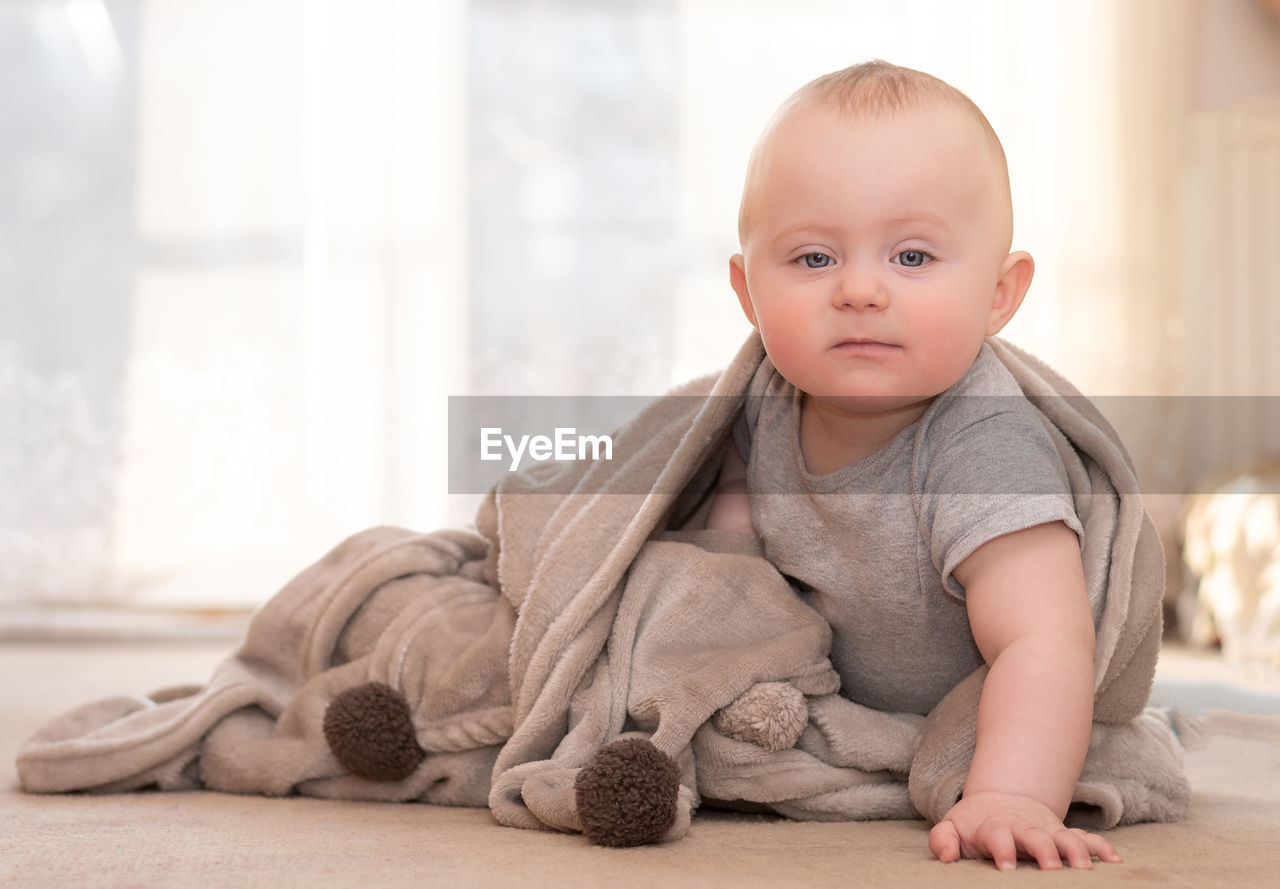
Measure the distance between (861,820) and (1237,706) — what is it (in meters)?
0.39

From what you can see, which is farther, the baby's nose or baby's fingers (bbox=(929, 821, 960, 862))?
the baby's nose

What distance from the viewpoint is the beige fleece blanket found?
2.93 ft

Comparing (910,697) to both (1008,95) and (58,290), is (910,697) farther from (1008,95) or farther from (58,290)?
(58,290)

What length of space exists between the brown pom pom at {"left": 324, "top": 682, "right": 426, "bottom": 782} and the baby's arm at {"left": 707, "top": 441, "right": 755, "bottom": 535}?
0.31 m

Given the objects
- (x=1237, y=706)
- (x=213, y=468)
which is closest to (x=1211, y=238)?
(x=1237, y=706)

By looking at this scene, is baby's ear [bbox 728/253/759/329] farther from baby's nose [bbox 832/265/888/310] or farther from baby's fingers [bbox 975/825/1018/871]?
baby's fingers [bbox 975/825/1018/871]

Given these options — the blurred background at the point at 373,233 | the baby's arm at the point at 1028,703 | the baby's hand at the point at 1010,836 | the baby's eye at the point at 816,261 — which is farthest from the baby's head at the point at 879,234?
the blurred background at the point at 373,233

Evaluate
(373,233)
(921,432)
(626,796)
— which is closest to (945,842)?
(626,796)

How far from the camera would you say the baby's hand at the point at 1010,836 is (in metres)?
0.72

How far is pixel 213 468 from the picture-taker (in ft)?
8.47

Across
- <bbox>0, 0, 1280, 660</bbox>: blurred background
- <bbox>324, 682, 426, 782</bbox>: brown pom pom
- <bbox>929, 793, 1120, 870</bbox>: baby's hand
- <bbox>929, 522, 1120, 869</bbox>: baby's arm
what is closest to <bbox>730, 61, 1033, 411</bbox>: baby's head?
<bbox>929, 522, 1120, 869</bbox>: baby's arm

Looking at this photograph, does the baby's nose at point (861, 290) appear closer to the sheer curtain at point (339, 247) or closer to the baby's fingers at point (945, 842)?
the baby's fingers at point (945, 842)

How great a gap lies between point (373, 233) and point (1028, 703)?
202cm

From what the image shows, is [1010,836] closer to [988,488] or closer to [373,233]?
[988,488]
